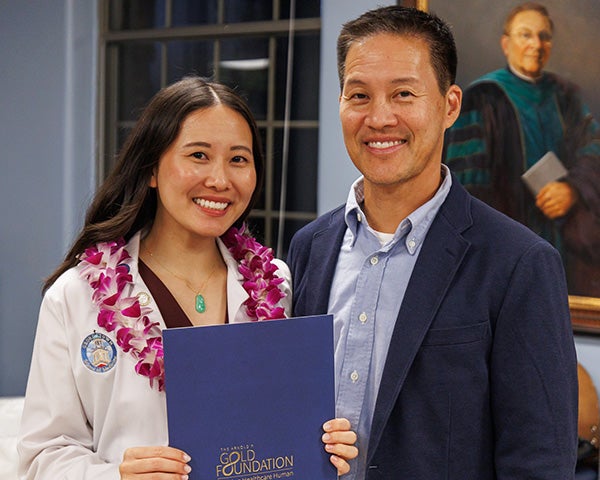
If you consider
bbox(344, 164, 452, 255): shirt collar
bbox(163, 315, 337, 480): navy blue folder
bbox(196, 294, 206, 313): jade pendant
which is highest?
bbox(344, 164, 452, 255): shirt collar

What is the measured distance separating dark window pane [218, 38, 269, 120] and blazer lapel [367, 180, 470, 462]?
10.4 ft

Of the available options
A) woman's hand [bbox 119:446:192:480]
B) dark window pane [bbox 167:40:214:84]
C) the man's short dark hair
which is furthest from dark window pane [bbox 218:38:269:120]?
woman's hand [bbox 119:446:192:480]

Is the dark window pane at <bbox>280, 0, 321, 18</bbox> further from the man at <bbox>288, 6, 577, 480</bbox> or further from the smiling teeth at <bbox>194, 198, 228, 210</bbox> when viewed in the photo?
the smiling teeth at <bbox>194, 198, 228, 210</bbox>

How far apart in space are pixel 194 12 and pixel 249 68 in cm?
55

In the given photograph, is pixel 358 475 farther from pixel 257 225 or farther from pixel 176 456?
pixel 257 225

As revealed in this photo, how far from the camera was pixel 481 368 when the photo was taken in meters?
1.56

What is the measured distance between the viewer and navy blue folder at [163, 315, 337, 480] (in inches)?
59.1

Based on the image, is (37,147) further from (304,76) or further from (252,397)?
(252,397)

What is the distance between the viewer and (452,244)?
164 cm

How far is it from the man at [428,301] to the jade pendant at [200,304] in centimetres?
23

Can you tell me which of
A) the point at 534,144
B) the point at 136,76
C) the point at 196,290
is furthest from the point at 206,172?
the point at 136,76

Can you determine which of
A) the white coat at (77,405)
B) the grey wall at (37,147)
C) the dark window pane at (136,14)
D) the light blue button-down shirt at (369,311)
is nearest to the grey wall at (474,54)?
the dark window pane at (136,14)

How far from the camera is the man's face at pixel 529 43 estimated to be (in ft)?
11.4

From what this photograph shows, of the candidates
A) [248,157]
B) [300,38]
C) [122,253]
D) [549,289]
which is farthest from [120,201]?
[300,38]
